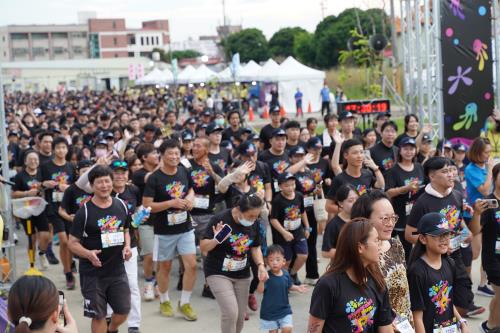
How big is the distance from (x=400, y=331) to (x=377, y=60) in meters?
26.4

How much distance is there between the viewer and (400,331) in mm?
4594

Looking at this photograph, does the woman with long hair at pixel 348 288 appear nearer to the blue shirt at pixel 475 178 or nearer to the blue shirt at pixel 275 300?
the blue shirt at pixel 275 300

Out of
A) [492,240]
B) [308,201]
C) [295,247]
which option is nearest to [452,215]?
[492,240]

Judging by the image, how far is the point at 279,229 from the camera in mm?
8383

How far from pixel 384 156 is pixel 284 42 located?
256 feet

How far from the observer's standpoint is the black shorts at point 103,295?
6.64m

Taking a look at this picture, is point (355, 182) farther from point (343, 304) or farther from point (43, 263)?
point (43, 263)

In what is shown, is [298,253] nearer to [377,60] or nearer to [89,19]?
[377,60]

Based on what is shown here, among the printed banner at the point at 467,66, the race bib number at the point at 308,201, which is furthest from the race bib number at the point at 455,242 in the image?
the printed banner at the point at 467,66

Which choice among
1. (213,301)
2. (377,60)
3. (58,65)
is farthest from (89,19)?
(213,301)

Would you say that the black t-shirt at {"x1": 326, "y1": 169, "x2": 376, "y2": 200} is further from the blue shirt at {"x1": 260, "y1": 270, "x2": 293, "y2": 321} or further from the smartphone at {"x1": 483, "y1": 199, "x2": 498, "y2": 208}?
the smartphone at {"x1": 483, "y1": 199, "x2": 498, "y2": 208}

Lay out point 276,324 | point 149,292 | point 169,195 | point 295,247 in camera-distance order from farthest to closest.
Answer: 1. point 149,292
2. point 295,247
3. point 169,195
4. point 276,324

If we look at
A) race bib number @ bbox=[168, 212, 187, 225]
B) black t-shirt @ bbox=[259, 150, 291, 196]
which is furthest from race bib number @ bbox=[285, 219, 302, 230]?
race bib number @ bbox=[168, 212, 187, 225]

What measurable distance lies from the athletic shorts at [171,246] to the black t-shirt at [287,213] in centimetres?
104
